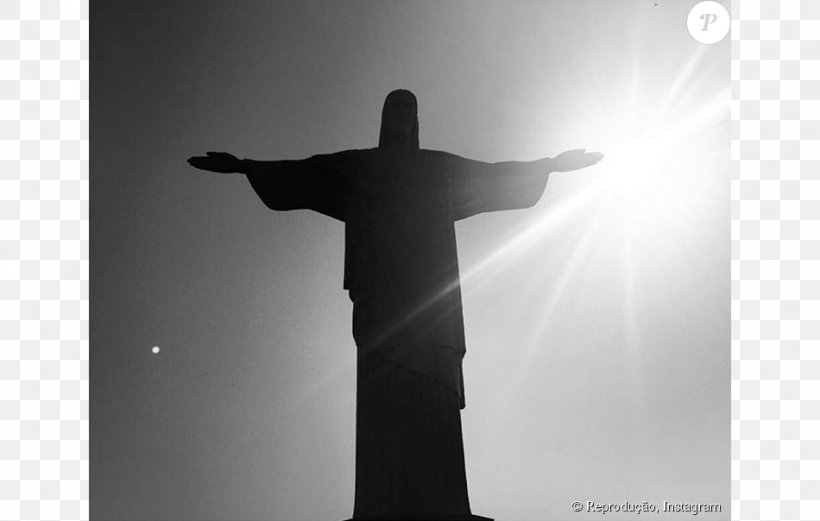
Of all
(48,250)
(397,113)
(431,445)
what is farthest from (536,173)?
(48,250)

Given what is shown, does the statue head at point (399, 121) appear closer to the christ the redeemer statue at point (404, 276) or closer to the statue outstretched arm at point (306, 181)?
the christ the redeemer statue at point (404, 276)

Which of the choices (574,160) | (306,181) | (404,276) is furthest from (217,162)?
(574,160)

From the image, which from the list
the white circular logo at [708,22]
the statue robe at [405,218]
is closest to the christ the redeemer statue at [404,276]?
the statue robe at [405,218]

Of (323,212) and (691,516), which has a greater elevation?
(323,212)

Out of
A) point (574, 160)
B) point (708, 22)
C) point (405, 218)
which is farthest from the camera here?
point (708, 22)

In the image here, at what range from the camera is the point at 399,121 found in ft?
20.5

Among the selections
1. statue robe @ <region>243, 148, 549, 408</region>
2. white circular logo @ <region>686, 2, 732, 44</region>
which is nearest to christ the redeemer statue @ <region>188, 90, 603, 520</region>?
statue robe @ <region>243, 148, 549, 408</region>

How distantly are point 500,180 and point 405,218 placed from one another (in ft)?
2.24

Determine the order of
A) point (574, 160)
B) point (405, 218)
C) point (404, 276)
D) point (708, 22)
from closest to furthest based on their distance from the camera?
point (404, 276) < point (405, 218) < point (574, 160) < point (708, 22)

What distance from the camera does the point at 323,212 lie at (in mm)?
6309

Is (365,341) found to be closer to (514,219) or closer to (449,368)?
(449,368)

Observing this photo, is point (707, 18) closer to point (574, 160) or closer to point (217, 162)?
point (574, 160)

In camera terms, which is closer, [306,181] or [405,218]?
[405,218]

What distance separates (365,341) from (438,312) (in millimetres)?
451
